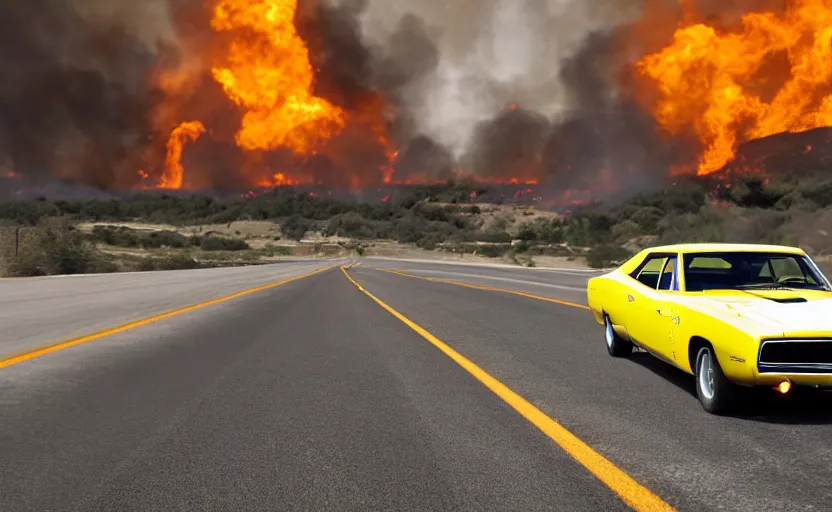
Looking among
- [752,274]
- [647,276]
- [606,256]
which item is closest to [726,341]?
[752,274]

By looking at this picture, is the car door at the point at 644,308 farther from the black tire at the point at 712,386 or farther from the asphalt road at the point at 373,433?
the black tire at the point at 712,386

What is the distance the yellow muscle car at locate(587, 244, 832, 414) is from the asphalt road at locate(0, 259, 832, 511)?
1.20 feet

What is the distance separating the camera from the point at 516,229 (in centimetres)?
16375

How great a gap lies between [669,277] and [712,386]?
1.90 metres

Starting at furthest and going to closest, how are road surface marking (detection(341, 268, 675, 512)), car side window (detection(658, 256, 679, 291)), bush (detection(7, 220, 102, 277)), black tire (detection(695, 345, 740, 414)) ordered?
bush (detection(7, 220, 102, 277)) → car side window (detection(658, 256, 679, 291)) → black tire (detection(695, 345, 740, 414)) → road surface marking (detection(341, 268, 675, 512))

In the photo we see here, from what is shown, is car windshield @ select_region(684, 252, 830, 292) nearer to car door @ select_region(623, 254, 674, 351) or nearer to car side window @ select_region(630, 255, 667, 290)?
car door @ select_region(623, 254, 674, 351)

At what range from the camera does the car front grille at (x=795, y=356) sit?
562 cm

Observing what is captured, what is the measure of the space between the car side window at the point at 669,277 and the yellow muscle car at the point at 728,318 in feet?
0.04

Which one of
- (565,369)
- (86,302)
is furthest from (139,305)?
(565,369)

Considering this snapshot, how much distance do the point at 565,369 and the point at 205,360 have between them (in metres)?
4.40

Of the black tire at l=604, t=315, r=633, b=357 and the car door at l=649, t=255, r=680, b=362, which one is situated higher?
the car door at l=649, t=255, r=680, b=362

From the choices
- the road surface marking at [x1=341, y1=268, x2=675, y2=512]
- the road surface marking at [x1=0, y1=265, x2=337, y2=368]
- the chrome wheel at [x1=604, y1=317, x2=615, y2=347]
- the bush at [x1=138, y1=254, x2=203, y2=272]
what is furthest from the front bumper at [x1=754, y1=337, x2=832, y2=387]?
the bush at [x1=138, y1=254, x2=203, y2=272]

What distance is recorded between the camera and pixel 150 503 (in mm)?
4027

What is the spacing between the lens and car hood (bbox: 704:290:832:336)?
565cm
